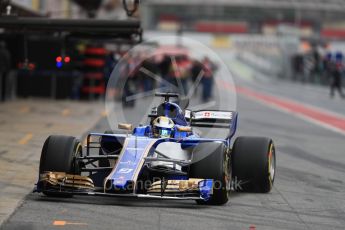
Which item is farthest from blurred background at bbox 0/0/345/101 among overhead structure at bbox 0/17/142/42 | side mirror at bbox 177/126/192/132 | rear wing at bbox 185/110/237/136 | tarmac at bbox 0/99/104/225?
side mirror at bbox 177/126/192/132

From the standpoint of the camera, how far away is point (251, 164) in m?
11.7

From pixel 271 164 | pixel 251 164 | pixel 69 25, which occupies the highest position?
pixel 69 25

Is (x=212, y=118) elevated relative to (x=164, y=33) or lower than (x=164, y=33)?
elevated

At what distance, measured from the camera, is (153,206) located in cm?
1066

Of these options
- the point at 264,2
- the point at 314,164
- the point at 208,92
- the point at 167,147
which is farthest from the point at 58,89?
the point at 264,2

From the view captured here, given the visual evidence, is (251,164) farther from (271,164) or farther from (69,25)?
(69,25)

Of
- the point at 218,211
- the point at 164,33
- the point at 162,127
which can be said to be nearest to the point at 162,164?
the point at 162,127

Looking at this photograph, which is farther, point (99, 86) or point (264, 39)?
point (264, 39)

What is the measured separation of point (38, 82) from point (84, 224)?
2501 cm

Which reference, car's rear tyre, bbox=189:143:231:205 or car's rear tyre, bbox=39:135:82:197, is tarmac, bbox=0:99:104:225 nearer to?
car's rear tyre, bbox=39:135:82:197

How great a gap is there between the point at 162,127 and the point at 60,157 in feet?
4.69

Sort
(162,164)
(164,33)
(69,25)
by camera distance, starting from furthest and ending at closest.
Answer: (164,33)
(69,25)
(162,164)

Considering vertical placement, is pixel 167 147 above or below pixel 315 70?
above

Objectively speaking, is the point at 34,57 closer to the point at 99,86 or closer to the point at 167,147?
the point at 99,86
